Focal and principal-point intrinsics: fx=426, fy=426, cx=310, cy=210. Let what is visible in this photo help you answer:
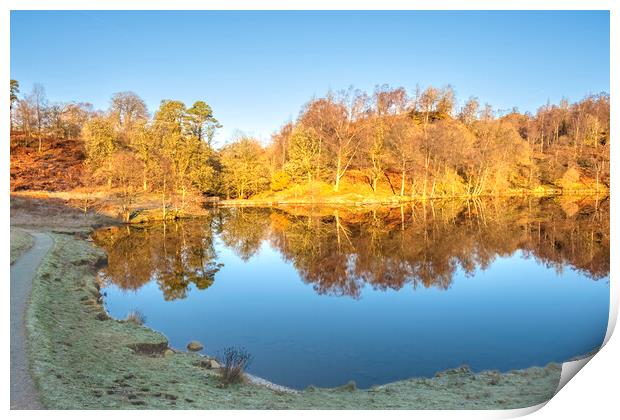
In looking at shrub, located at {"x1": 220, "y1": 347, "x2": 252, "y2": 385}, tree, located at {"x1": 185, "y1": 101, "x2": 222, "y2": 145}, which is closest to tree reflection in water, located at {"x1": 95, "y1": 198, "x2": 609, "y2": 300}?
shrub, located at {"x1": 220, "y1": 347, "x2": 252, "y2": 385}

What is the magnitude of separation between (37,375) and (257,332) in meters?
5.04

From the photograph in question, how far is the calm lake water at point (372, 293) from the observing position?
912 centimetres

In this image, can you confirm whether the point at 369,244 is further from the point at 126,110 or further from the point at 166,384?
the point at 126,110

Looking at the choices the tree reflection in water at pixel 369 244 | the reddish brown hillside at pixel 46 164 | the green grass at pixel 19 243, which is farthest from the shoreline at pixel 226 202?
the green grass at pixel 19 243

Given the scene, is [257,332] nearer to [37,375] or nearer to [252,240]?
[37,375]

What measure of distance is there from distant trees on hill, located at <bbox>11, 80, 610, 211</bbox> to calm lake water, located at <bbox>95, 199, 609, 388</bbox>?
4194 mm

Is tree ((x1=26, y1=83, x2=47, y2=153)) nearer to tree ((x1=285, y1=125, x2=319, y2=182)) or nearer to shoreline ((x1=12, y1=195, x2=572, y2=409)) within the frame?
shoreline ((x1=12, y1=195, x2=572, y2=409))

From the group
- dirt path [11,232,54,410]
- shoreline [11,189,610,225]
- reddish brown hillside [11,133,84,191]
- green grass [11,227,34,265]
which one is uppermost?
reddish brown hillside [11,133,84,191]

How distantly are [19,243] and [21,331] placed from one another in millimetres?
8451

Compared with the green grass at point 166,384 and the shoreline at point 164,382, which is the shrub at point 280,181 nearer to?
the shoreline at point 164,382

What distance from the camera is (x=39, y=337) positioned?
297 inches

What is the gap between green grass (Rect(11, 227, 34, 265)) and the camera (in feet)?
44.2

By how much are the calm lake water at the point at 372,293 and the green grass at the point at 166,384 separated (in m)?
0.75

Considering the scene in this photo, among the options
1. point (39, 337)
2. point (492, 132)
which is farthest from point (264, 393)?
point (492, 132)
